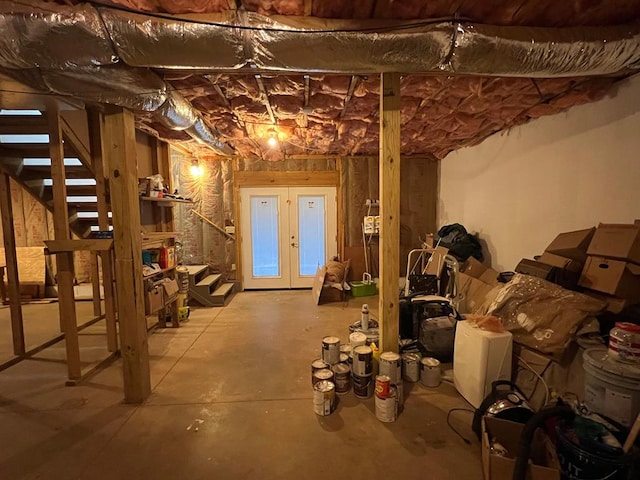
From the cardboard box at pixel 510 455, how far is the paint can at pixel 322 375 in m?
0.95

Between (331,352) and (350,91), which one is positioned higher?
(350,91)

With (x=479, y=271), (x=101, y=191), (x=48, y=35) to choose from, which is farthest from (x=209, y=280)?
(x=479, y=271)

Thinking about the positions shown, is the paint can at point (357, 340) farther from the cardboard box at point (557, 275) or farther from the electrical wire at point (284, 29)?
the electrical wire at point (284, 29)

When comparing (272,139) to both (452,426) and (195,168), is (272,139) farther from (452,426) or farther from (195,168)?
(452,426)

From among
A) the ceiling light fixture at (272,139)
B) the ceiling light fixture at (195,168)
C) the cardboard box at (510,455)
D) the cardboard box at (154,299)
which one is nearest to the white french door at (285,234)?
the ceiling light fixture at (195,168)

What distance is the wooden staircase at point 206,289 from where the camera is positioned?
4402mm

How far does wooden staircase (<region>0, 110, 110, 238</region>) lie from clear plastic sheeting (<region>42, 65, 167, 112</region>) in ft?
3.38

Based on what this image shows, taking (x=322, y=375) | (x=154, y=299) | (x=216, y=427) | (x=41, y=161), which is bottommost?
(x=216, y=427)

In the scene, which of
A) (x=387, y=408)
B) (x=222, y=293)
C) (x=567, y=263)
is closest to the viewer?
(x=387, y=408)

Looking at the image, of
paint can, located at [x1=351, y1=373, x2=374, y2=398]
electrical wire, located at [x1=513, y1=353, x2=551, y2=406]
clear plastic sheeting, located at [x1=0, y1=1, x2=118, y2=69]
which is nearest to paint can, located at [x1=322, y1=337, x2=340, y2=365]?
paint can, located at [x1=351, y1=373, x2=374, y2=398]

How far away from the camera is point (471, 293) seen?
3.32 m

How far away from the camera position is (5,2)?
1.38m

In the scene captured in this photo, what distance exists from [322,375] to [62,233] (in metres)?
2.26

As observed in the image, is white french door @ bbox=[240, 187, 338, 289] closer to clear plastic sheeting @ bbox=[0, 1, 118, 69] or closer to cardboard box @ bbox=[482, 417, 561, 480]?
clear plastic sheeting @ bbox=[0, 1, 118, 69]
